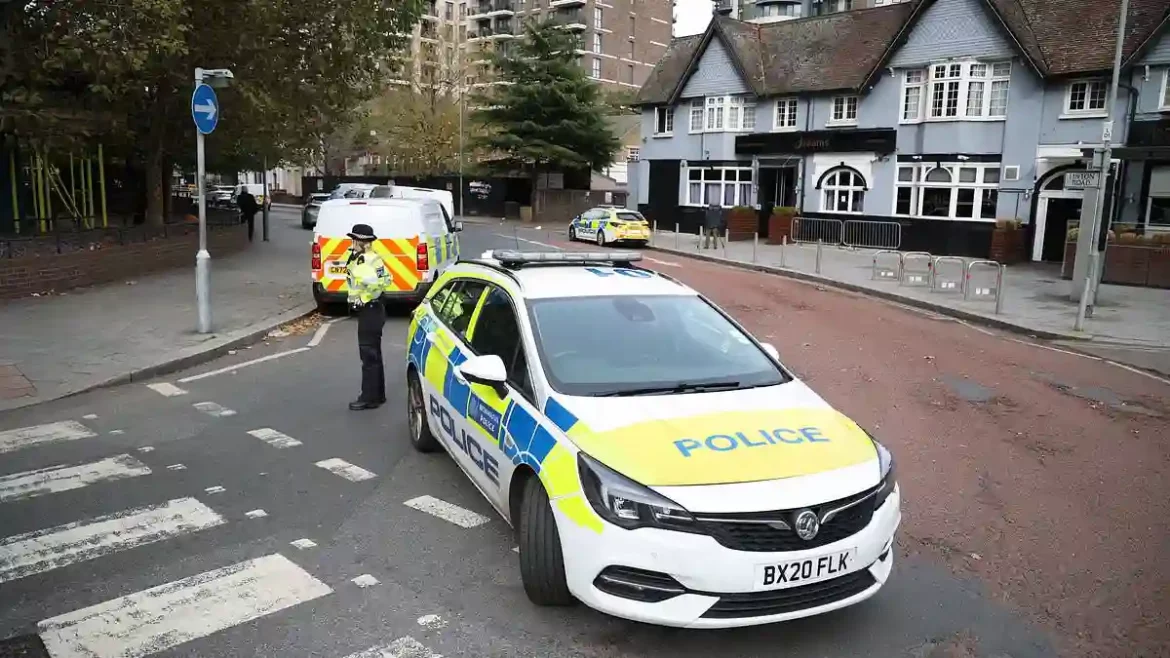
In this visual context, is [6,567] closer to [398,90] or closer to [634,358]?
[634,358]

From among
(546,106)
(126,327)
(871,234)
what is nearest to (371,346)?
(126,327)

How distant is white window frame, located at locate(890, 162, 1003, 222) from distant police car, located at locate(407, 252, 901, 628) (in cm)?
2735

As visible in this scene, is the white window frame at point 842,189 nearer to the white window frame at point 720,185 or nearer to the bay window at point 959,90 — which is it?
the bay window at point 959,90

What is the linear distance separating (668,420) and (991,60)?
96.8 feet

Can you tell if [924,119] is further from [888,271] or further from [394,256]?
[394,256]

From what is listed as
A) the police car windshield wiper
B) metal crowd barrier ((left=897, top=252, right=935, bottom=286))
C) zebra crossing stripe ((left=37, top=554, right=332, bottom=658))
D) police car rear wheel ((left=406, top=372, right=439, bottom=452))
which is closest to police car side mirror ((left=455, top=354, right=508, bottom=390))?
the police car windshield wiper

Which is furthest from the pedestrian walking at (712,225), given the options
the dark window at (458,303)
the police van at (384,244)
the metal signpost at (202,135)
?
the dark window at (458,303)

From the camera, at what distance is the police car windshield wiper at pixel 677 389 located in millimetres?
4746

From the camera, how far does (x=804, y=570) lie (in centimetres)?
392

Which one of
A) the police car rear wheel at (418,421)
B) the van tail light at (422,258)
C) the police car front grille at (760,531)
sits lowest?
the police car rear wheel at (418,421)

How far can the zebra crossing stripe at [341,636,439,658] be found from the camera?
4.06 meters

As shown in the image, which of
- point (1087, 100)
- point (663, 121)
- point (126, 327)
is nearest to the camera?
point (126, 327)

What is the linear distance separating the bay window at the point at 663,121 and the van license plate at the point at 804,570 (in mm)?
37791

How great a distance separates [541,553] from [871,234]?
98.1ft
